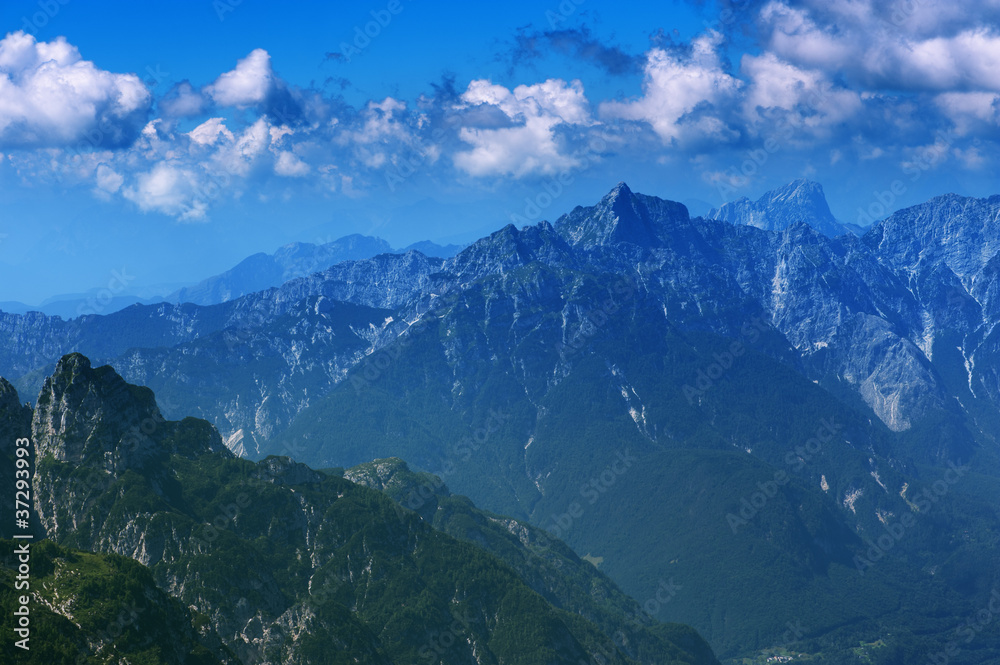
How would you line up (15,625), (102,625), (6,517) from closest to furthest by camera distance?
(15,625) < (102,625) < (6,517)

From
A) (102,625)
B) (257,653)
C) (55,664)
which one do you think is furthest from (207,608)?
(55,664)

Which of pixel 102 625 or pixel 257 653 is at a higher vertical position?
pixel 102 625

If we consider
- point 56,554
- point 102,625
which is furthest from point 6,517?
point 102,625

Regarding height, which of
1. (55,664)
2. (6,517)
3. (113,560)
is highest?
(6,517)

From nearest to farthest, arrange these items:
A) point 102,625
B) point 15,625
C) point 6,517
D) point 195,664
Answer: point 15,625, point 102,625, point 195,664, point 6,517

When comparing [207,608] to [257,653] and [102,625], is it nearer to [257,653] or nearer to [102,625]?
[257,653]

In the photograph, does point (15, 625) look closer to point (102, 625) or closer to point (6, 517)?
point (102, 625)

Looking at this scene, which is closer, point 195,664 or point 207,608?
point 195,664

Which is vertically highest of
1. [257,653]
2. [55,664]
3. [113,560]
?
[113,560]

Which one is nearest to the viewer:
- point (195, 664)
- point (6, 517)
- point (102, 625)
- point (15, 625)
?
point (15, 625)
